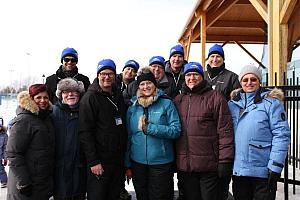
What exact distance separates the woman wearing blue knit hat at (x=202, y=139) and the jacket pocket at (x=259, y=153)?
21cm

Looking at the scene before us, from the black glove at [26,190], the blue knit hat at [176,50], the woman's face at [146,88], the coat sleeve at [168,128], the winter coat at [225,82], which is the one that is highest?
the blue knit hat at [176,50]

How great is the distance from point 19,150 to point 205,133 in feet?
6.19

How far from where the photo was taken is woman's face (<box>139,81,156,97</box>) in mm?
3381

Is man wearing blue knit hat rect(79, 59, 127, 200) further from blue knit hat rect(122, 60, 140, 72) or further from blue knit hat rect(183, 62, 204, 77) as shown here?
blue knit hat rect(122, 60, 140, 72)

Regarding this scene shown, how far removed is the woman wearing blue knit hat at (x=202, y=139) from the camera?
10.2ft

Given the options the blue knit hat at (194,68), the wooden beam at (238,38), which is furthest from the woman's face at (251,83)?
the wooden beam at (238,38)

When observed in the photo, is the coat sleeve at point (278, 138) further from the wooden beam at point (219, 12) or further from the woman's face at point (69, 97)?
the wooden beam at point (219, 12)

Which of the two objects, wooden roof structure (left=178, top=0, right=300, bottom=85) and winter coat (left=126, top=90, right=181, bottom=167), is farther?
wooden roof structure (left=178, top=0, right=300, bottom=85)

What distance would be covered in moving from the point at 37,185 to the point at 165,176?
1.35 m

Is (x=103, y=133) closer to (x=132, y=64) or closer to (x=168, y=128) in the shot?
(x=168, y=128)

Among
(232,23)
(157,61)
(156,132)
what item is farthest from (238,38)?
(156,132)

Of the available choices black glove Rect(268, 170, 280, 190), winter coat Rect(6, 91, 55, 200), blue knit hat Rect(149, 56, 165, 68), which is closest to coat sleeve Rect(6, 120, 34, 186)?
winter coat Rect(6, 91, 55, 200)

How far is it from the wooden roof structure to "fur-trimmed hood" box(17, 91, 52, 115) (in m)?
3.31

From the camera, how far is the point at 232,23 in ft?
43.7
